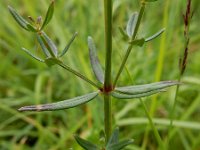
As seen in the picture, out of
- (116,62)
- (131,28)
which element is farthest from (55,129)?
(131,28)

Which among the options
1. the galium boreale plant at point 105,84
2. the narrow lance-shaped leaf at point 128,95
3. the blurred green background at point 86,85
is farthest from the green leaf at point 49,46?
the blurred green background at point 86,85

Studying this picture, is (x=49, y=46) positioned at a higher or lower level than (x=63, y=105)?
higher

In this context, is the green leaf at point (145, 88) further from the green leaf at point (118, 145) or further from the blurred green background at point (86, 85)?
the blurred green background at point (86, 85)

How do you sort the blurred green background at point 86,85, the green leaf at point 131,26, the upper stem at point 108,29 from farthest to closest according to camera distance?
1. the blurred green background at point 86,85
2. the green leaf at point 131,26
3. the upper stem at point 108,29

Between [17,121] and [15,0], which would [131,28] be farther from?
[15,0]

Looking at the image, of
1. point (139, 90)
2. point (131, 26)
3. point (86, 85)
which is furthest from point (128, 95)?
point (86, 85)

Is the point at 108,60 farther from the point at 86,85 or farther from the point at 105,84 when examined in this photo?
the point at 86,85

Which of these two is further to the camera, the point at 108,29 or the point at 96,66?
the point at 96,66

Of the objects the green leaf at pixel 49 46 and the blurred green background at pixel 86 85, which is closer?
the green leaf at pixel 49 46
